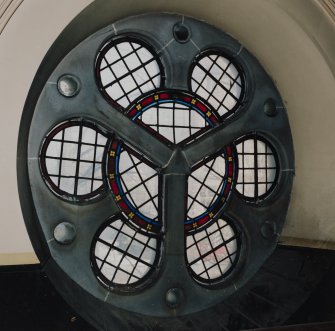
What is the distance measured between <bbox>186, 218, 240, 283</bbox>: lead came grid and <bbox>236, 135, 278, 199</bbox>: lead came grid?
1.18 feet

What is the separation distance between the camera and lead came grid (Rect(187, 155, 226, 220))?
12.6 ft

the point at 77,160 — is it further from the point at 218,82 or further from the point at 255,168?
the point at 255,168

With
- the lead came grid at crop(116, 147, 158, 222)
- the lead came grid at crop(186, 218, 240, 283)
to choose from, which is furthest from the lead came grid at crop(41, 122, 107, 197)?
the lead came grid at crop(186, 218, 240, 283)

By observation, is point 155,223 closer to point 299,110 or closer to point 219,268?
point 219,268

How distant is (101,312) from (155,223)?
769 millimetres

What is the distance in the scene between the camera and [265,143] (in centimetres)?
411

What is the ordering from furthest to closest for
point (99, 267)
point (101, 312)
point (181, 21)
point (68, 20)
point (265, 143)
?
point (265, 143)
point (181, 21)
point (99, 267)
point (101, 312)
point (68, 20)

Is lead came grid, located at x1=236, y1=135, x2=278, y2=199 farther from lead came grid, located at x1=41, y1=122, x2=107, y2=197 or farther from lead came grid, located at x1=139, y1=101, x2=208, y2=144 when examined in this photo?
lead came grid, located at x1=41, y1=122, x2=107, y2=197

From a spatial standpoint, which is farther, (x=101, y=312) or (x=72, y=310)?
(x=101, y=312)

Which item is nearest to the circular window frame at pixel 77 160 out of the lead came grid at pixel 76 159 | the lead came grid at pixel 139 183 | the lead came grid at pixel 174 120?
the lead came grid at pixel 76 159

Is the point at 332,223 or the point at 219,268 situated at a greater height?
the point at 332,223

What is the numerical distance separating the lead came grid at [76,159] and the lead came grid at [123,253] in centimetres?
34

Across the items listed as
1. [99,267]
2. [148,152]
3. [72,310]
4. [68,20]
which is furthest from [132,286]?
[68,20]

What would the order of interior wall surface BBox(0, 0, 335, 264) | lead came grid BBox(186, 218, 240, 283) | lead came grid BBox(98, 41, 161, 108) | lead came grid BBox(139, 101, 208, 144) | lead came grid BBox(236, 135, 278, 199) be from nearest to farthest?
interior wall surface BBox(0, 0, 335, 264) → lead came grid BBox(98, 41, 161, 108) → lead came grid BBox(139, 101, 208, 144) → lead came grid BBox(186, 218, 240, 283) → lead came grid BBox(236, 135, 278, 199)
